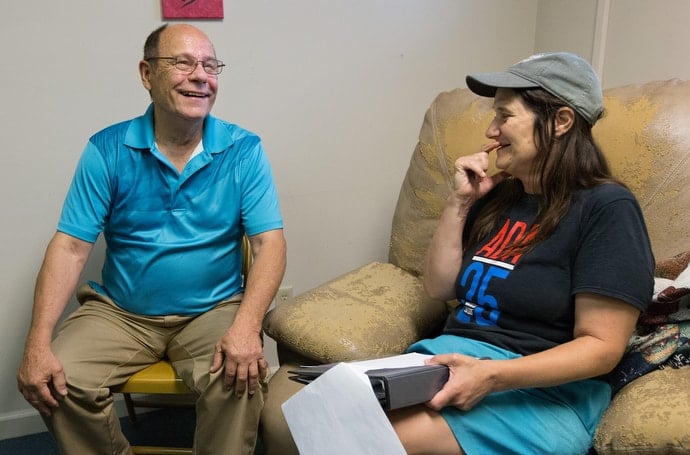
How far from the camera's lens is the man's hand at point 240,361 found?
1.37 m

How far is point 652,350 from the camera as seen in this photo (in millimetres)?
1205

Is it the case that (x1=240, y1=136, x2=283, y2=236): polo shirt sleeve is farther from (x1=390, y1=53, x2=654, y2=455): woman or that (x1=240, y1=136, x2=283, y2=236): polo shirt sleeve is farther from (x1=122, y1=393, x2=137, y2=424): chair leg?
(x1=122, y1=393, x2=137, y2=424): chair leg

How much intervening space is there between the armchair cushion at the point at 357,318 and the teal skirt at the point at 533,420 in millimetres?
345

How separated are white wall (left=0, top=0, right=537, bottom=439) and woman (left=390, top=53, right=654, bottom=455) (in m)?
0.78

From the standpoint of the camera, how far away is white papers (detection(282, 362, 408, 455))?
1.00 m

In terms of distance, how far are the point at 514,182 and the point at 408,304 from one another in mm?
430

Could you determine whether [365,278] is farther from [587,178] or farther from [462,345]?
[587,178]

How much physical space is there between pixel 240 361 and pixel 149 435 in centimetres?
83

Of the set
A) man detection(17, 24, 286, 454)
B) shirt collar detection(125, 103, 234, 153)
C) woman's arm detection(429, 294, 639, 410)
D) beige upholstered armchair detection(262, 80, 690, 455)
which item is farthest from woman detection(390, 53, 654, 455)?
shirt collar detection(125, 103, 234, 153)

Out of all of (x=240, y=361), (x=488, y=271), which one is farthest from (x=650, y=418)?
(x=240, y=361)

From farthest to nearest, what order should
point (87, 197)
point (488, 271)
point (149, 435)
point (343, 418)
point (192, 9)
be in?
point (149, 435), point (192, 9), point (87, 197), point (488, 271), point (343, 418)

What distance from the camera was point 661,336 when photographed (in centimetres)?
121

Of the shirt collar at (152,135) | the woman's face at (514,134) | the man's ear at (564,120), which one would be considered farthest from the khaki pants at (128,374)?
the man's ear at (564,120)

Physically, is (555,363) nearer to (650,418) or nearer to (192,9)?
(650,418)
